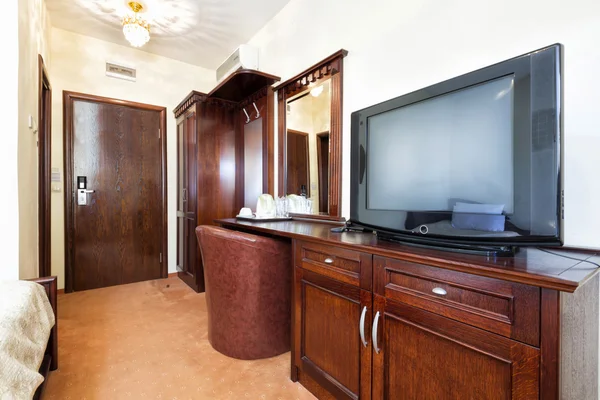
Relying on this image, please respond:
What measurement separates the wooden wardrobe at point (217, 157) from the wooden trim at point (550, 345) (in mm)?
2360

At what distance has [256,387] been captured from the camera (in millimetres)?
1578

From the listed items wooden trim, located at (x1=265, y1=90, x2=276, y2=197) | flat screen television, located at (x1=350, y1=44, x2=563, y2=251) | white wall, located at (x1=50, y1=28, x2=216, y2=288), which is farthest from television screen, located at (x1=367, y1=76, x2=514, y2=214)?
white wall, located at (x1=50, y1=28, x2=216, y2=288)

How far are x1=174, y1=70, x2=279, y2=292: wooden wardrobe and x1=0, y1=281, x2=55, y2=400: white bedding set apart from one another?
1.78m

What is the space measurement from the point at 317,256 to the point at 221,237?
652 millimetres

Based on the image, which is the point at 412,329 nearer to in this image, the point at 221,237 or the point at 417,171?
the point at 417,171

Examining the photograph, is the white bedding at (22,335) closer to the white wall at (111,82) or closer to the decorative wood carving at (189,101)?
the white wall at (111,82)

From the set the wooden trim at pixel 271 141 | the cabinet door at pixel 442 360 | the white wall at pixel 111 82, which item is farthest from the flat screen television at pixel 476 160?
the white wall at pixel 111 82

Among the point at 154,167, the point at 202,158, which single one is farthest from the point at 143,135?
the point at 202,158

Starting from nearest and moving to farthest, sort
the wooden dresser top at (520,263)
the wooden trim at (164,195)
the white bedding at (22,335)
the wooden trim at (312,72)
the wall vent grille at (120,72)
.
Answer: the wooden dresser top at (520,263) → the white bedding at (22,335) → the wooden trim at (312,72) → the wall vent grille at (120,72) → the wooden trim at (164,195)

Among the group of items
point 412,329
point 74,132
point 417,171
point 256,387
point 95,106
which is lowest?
point 256,387

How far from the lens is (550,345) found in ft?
2.31

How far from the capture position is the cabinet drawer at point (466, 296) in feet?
2.44

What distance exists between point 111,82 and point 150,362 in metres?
3.01

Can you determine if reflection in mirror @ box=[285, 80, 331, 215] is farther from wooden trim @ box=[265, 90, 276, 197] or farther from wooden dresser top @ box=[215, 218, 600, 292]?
wooden dresser top @ box=[215, 218, 600, 292]
